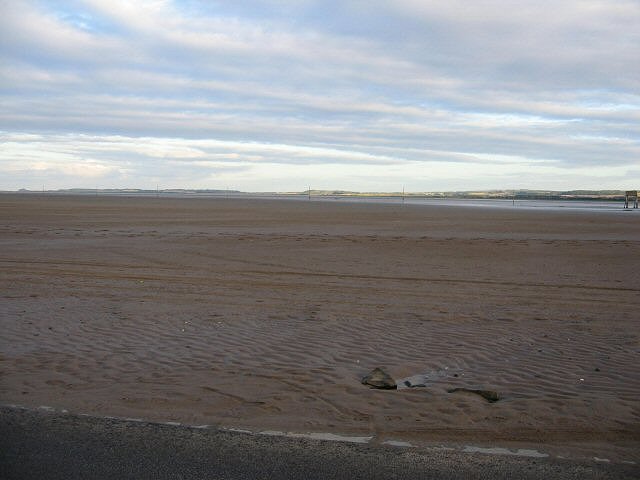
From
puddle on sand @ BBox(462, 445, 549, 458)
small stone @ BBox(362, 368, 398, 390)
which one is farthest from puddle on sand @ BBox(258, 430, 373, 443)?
small stone @ BBox(362, 368, 398, 390)

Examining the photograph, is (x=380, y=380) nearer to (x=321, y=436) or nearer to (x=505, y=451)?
(x=321, y=436)

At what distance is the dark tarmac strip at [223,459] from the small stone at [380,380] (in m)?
1.64

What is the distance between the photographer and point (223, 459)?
4.98m

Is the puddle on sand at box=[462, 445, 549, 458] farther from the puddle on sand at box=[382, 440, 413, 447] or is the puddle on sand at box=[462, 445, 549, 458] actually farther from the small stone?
the small stone

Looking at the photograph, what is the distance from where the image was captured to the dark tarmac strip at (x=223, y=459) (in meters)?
4.74

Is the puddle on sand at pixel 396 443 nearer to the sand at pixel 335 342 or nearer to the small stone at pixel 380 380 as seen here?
the sand at pixel 335 342

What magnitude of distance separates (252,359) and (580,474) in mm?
4306

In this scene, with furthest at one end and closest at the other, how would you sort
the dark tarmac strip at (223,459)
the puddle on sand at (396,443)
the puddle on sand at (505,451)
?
the puddle on sand at (396,443)
the puddle on sand at (505,451)
the dark tarmac strip at (223,459)

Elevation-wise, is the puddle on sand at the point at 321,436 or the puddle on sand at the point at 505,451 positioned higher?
the puddle on sand at the point at 321,436

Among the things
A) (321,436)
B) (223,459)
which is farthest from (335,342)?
(223,459)

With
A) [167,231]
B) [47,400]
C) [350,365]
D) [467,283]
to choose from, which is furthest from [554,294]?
[167,231]

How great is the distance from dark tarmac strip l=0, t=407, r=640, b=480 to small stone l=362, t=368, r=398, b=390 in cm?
164

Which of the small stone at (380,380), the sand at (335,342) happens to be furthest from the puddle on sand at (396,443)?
the small stone at (380,380)

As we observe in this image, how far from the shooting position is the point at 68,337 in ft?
29.5
